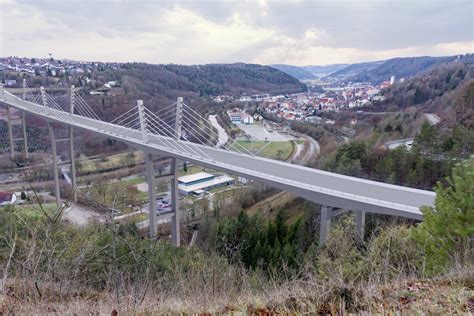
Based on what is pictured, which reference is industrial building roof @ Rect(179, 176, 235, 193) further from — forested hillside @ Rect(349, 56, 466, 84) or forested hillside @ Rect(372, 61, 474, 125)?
forested hillside @ Rect(349, 56, 466, 84)

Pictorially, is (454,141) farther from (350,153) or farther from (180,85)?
(180,85)

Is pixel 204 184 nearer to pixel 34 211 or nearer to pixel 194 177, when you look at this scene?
pixel 194 177

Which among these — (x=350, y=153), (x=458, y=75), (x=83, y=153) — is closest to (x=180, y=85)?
(x=83, y=153)

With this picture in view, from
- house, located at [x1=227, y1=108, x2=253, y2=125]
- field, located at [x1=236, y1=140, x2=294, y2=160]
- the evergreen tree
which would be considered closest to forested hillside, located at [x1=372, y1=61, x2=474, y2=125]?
field, located at [x1=236, y1=140, x2=294, y2=160]

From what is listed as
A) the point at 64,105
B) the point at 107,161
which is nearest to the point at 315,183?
the point at 107,161

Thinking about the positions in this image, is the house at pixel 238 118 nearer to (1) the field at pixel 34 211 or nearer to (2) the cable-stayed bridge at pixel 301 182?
(2) the cable-stayed bridge at pixel 301 182

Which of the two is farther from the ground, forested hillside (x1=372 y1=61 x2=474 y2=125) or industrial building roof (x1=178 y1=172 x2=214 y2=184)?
forested hillside (x1=372 y1=61 x2=474 y2=125)
